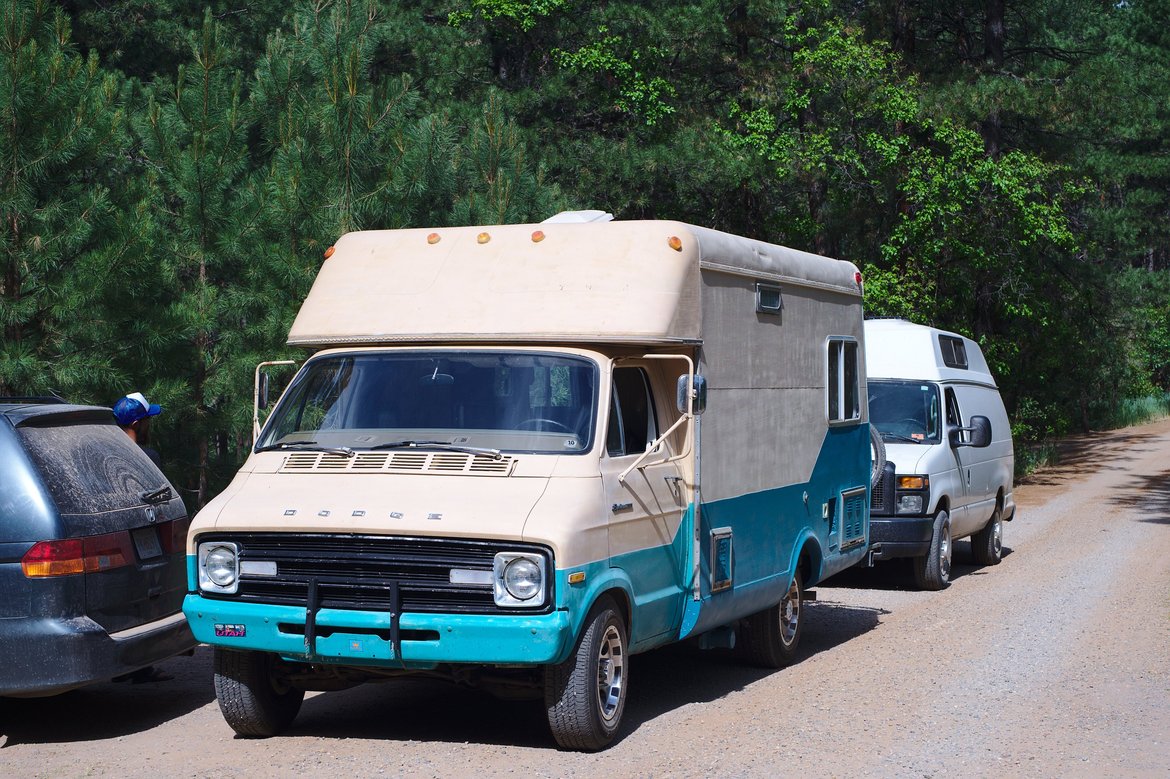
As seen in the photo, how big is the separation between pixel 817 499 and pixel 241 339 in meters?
5.64

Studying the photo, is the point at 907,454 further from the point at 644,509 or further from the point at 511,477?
the point at 511,477

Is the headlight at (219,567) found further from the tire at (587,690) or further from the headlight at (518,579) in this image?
the tire at (587,690)

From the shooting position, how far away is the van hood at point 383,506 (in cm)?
680

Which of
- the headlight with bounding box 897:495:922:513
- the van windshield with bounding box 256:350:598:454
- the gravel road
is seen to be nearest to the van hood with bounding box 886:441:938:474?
the headlight with bounding box 897:495:922:513

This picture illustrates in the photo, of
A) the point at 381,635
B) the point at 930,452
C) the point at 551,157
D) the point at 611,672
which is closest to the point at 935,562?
the point at 930,452

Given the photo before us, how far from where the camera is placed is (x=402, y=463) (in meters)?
7.37

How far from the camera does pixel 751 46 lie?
27484mm

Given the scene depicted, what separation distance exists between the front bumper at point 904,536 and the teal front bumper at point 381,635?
25.3 feet

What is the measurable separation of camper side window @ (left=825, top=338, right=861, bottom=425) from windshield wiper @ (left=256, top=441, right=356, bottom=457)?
456 centimetres

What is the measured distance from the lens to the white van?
1393 centimetres

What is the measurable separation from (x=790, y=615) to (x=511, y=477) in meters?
3.71

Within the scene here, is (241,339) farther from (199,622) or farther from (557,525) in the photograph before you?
(557,525)

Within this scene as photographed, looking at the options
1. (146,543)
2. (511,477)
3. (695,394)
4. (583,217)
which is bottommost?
(146,543)

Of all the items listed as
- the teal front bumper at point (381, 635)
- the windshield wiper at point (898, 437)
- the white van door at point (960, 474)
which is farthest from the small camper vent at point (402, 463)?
the white van door at point (960, 474)
